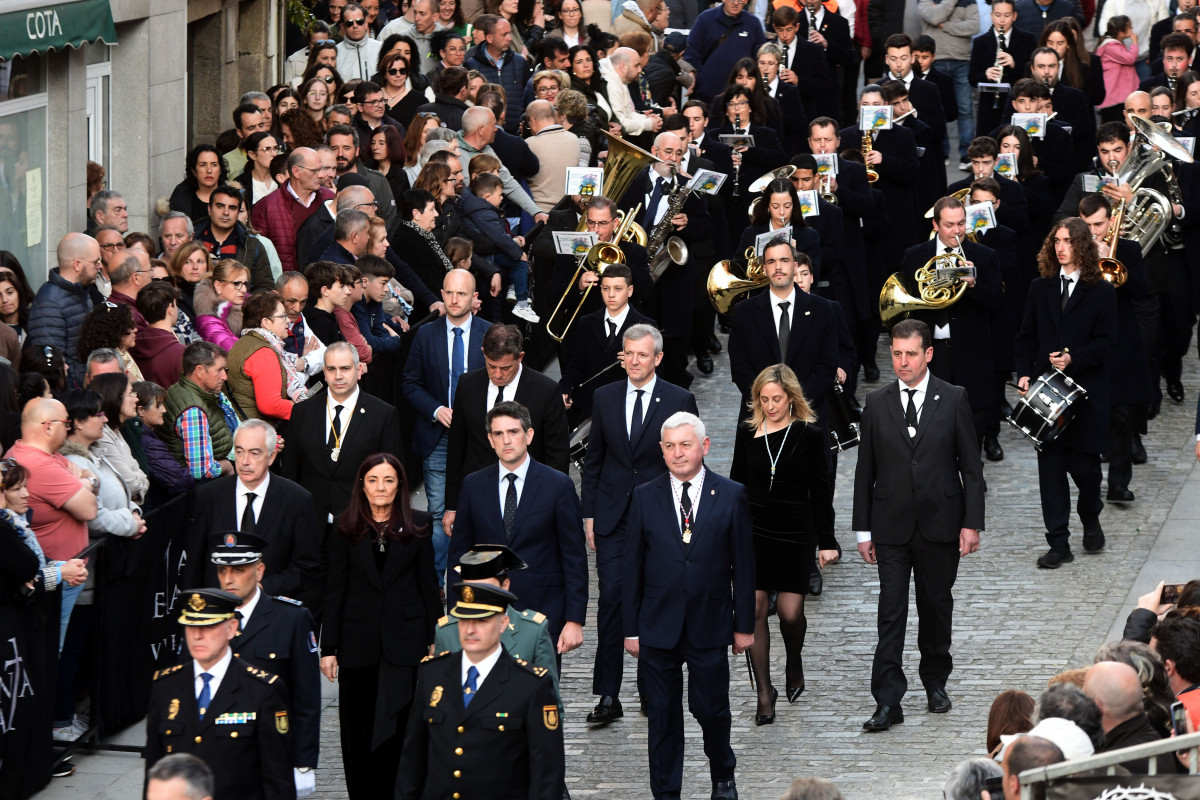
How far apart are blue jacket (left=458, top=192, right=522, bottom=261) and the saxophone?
114cm

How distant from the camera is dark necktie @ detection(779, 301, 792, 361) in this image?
43.3ft

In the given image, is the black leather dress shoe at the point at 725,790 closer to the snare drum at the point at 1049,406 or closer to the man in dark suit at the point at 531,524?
the man in dark suit at the point at 531,524

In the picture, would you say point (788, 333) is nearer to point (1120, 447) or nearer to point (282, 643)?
point (1120, 447)

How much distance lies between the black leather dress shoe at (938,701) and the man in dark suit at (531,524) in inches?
88.3

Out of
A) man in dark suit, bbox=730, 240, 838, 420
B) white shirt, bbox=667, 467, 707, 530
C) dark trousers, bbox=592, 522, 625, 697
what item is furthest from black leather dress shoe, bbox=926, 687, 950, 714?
man in dark suit, bbox=730, 240, 838, 420

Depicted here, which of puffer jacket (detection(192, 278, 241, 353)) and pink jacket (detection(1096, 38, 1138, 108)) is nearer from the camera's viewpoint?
puffer jacket (detection(192, 278, 241, 353))

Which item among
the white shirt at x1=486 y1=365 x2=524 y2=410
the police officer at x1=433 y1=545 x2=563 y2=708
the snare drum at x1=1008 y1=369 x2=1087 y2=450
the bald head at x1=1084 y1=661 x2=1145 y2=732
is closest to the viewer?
the bald head at x1=1084 y1=661 x2=1145 y2=732

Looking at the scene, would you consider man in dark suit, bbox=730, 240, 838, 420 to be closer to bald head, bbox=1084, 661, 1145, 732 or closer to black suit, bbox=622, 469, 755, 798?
black suit, bbox=622, 469, 755, 798

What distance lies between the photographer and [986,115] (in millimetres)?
21203

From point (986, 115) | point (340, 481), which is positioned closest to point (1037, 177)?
point (986, 115)

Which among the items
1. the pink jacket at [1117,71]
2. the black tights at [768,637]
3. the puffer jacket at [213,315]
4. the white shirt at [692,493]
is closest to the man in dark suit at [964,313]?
the black tights at [768,637]

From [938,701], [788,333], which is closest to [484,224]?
[788,333]

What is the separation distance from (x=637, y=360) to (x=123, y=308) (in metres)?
3.01

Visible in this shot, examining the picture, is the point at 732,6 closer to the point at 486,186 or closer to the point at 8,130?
the point at 486,186
